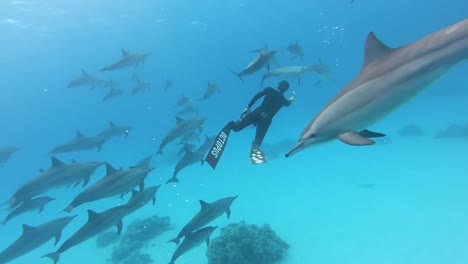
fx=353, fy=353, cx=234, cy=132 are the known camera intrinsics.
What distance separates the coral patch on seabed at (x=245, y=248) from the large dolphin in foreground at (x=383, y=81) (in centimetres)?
622

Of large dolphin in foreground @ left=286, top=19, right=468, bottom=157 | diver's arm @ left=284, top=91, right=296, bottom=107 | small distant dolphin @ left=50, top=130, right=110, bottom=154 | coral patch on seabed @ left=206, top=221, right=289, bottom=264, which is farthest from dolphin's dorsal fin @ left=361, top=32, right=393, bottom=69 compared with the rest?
small distant dolphin @ left=50, top=130, right=110, bottom=154

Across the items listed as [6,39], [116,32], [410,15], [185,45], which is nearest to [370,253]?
[6,39]

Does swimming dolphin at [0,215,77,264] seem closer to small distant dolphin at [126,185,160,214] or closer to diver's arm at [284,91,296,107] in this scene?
small distant dolphin at [126,185,160,214]

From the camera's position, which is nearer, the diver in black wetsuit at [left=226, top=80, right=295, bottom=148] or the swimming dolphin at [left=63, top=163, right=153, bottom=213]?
the diver in black wetsuit at [left=226, top=80, right=295, bottom=148]

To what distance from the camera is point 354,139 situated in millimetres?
3252

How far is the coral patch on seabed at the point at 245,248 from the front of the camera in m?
9.02

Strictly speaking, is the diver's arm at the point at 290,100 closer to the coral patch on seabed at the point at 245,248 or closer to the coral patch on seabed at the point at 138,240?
the coral patch on seabed at the point at 245,248

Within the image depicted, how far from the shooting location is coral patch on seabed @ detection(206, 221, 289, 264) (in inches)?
355

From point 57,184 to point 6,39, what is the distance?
3791 cm

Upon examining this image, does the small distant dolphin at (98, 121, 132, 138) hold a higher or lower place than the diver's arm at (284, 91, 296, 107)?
higher

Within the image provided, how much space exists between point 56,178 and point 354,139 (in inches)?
329

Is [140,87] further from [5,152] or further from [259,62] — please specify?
[259,62]

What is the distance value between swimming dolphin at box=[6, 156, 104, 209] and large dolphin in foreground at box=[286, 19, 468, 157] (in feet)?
24.3

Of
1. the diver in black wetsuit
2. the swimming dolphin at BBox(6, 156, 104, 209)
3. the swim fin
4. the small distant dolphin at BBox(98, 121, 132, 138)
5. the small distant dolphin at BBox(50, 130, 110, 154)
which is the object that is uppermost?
the small distant dolphin at BBox(98, 121, 132, 138)
